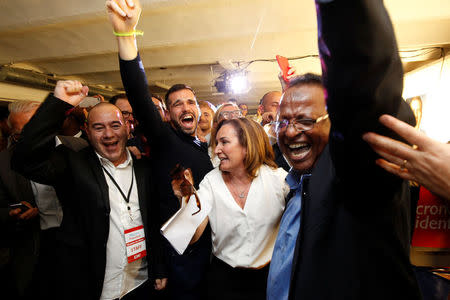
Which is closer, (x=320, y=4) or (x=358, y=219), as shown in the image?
(x=320, y=4)

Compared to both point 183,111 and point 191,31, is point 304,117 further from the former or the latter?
point 191,31

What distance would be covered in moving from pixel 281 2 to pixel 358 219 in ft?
12.0

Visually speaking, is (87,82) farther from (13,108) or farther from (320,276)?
(320,276)

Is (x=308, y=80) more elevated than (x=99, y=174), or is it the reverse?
(x=308, y=80)

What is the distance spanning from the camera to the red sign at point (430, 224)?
54.8 inches

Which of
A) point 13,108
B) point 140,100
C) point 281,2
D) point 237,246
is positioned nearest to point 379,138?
point 237,246

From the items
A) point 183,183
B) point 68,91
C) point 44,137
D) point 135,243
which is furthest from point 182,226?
point 68,91

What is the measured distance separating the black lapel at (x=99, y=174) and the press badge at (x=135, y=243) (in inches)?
9.7

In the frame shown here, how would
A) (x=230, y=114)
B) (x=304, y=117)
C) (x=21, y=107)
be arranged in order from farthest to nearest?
(x=230, y=114)
(x=21, y=107)
(x=304, y=117)

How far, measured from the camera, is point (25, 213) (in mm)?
1849

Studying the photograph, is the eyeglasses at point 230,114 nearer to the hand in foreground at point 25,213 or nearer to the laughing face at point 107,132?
the laughing face at point 107,132

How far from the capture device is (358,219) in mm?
609

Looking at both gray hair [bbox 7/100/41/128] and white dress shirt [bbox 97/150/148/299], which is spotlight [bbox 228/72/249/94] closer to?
gray hair [bbox 7/100/41/128]

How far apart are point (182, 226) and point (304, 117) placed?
2.99ft
